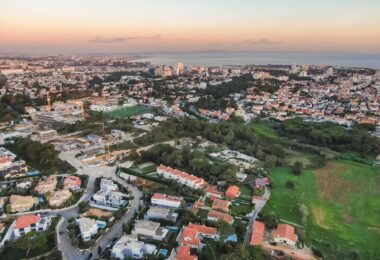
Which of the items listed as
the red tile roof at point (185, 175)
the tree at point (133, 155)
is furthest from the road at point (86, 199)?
the red tile roof at point (185, 175)

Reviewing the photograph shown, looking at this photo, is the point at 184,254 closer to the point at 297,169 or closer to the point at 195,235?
the point at 195,235

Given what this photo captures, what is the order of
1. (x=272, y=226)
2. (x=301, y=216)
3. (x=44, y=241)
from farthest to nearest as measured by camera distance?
(x=301, y=216) → (x=272, y=226) → (x=44, y=241)

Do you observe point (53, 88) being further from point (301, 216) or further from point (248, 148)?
point (301, 216)

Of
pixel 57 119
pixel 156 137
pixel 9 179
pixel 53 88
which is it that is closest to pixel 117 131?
pixel 156 137

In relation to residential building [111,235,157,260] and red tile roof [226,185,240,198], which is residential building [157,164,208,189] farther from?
residential building [111,235,157,260]

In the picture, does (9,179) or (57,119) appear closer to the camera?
(9,179)

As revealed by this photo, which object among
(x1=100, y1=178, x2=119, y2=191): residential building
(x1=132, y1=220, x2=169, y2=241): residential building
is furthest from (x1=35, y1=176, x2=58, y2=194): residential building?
(x1=132, y1=220, x2=169, y2=241): residential building
